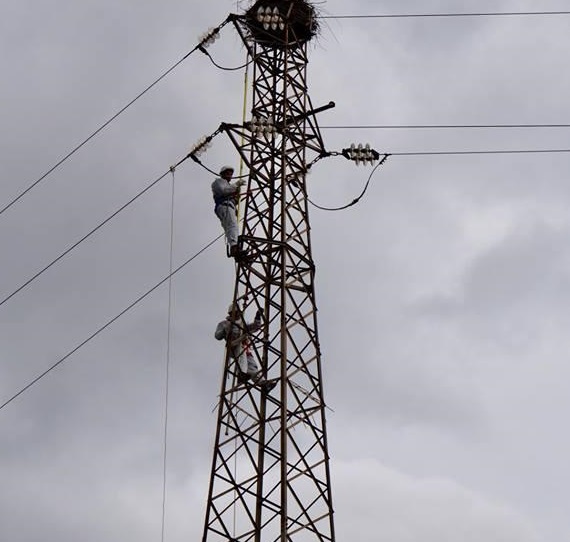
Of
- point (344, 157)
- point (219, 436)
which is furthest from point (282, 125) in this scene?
point (219, 436)

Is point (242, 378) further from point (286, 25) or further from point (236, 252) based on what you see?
point (286, 25)

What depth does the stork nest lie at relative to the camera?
3234 centimetres

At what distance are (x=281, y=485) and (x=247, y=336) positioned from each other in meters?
3.50

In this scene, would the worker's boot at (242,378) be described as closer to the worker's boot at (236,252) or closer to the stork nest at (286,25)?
the worker's boot at (236,252)

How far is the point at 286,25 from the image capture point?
1281 inches

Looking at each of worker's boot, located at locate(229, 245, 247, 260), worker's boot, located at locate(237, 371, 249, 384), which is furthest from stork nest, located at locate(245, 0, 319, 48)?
worker's boot, located at locate(237, 371, 249, 384)

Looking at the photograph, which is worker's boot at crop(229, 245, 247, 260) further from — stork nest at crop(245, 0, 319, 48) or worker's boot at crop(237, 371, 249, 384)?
stork nest at crop(245, 0, 319, 48)

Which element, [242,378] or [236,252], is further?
[236,252]

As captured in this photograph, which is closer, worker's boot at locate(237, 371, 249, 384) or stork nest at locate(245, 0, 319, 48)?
worker's boot at locate(237, 371, 249, 384)

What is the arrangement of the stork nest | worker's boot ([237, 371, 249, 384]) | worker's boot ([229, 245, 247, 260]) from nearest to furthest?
worker's boot ([237, 371, 249, 384]), worker's boot ([229, 245, 247, 260]), the stork nest

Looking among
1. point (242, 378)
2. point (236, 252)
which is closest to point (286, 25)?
point (236, 252)

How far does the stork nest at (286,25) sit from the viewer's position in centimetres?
3234

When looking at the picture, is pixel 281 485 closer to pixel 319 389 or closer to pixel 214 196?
pixel 319 389

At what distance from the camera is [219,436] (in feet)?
94.2
